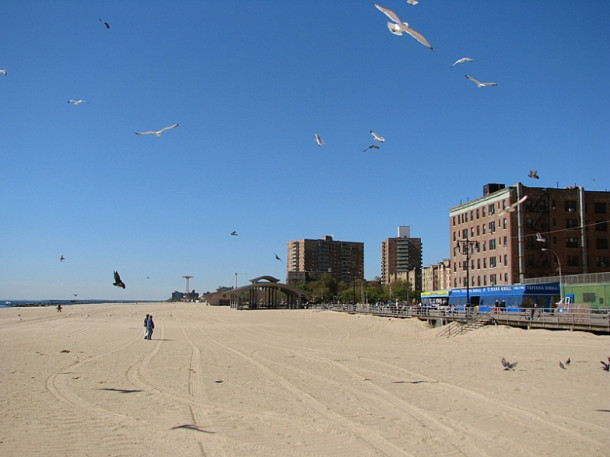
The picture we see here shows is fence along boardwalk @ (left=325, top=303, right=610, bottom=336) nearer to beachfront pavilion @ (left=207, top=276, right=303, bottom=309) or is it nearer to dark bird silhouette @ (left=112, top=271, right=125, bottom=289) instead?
dark bird silhouette @ (left=112, top=271, right=125, bottom=289)

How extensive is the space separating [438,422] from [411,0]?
927cm

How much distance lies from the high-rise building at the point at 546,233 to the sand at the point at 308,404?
43.5 m

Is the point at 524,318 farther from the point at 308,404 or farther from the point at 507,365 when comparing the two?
the point at 308,404

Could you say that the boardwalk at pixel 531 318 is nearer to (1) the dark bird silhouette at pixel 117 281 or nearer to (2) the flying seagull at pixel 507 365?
(2) the flying seagull at pixel 507 365

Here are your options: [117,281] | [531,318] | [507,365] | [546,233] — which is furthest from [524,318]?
[546,233]

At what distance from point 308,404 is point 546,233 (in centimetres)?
6190

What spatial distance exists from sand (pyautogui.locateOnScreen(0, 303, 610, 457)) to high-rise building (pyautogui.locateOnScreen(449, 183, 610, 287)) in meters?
43.5

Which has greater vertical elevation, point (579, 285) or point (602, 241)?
point (602, 241)

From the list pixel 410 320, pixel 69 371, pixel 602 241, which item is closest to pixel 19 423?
pixel 69 371

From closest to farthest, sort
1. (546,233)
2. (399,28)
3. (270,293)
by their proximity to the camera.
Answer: (399,28)
(546,233)
(270,293)

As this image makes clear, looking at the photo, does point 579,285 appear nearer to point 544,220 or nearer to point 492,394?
point 544,220

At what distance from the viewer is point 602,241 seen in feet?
227

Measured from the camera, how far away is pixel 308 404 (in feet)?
46.0

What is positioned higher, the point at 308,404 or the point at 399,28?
the point at 399,28
